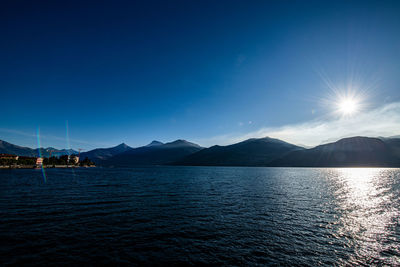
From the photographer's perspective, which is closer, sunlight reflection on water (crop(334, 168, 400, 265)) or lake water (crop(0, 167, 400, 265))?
lake water (crop(0, 167, 400, 265))

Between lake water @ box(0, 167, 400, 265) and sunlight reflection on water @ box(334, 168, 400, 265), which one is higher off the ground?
lake water @ box(0, 167, 400, 265)

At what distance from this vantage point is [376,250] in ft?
65.8

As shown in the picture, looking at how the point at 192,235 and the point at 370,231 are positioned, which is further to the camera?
the point at 370,231

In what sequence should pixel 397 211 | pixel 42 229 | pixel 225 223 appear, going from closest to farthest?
pixel 42 229
pixel 225 223
pixel 397 211

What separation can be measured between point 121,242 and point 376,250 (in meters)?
28.6

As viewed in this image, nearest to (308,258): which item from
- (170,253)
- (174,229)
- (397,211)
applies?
(170,253)

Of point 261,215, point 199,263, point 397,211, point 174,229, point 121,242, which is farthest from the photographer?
point 397,211

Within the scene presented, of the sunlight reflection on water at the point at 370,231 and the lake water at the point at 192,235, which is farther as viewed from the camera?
the sunlight reflection on water at the point at 370,231

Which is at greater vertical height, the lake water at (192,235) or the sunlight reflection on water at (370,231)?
the lake water at (192,235)

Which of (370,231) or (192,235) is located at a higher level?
(192,235)

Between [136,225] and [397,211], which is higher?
[136,225]

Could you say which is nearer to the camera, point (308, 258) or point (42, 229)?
point (308, 258)

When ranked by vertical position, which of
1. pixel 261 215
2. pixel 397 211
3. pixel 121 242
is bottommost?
pixel 397 211

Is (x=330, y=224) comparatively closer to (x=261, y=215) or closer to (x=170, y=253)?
(x=261, y=215)
